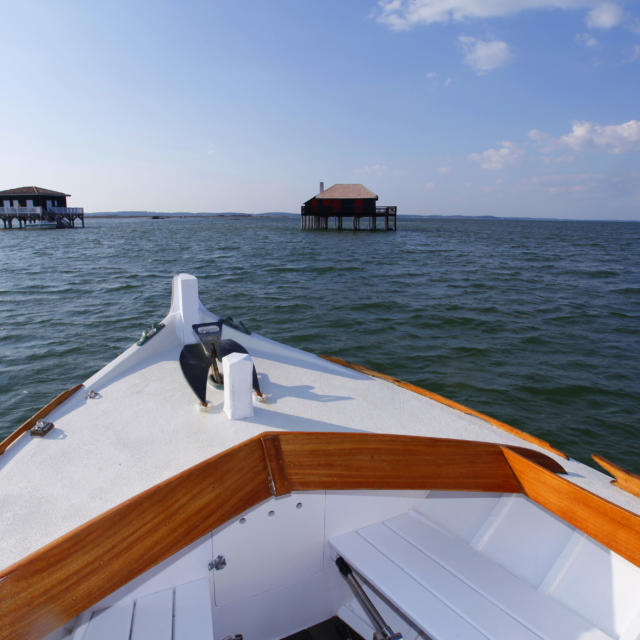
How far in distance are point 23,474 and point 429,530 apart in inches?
102

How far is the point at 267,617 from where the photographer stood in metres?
2.65

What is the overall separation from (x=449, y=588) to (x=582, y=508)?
829mm

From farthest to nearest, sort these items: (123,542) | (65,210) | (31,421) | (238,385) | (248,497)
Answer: (65,210) < (31,421) < (238,385) < (248,497) < (123,542)

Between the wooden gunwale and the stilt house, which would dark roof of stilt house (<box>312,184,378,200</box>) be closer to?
the stilt house

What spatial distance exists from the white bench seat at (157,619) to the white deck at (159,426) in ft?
1.60

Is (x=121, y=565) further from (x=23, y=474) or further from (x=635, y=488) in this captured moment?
(x=635, y=488)

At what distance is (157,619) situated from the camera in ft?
6.66

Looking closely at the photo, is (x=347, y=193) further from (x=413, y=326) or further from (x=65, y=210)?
(x=413, y=326)

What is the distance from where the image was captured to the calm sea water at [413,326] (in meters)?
8.02

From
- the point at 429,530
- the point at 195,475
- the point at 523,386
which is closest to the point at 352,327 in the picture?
the point at 523,386

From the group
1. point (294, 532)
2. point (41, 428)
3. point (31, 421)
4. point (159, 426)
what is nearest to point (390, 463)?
point (294, 532)

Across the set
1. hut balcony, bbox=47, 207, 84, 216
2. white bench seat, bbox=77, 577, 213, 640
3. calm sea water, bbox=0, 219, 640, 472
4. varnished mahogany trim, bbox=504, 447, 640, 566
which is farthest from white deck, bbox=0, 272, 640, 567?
hut balcony, bbox=47, 207, 84, 216

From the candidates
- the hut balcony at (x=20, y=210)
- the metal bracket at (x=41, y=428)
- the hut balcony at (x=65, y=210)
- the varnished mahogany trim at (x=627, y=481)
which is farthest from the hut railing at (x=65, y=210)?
the varnished mahogany trim at (x=627, y=481)

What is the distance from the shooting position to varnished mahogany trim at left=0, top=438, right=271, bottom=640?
63.9 inches
